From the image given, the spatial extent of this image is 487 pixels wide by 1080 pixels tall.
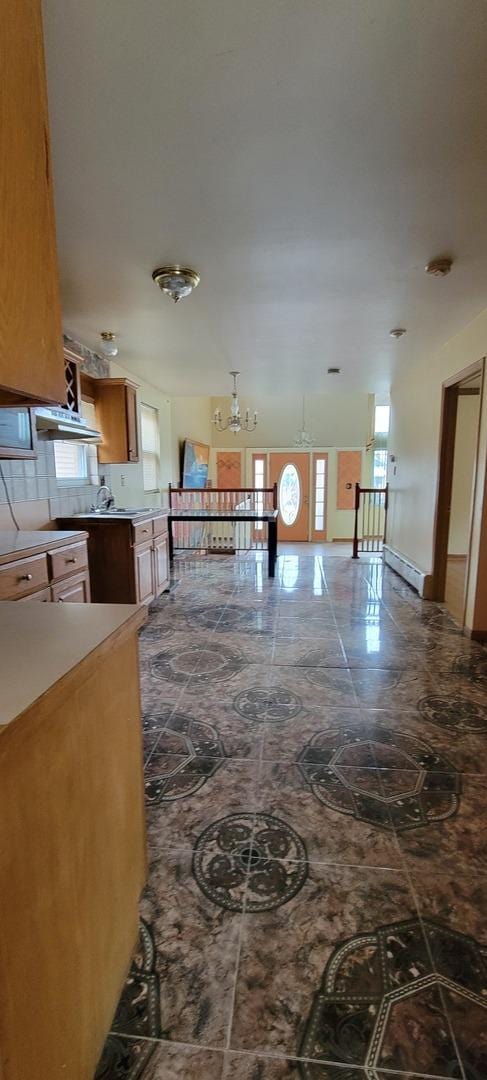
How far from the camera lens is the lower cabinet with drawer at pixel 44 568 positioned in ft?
7.15

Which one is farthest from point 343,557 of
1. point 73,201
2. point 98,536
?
point 73,201

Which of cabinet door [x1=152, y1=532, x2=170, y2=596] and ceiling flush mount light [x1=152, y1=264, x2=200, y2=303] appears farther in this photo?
cabinet door [x1=152, y1=532, x2=170, y2=596]

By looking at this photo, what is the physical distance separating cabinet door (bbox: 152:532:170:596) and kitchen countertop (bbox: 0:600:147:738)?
2.98 m

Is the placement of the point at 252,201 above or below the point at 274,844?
above

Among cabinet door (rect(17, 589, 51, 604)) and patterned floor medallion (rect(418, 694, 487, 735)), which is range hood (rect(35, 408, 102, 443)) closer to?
cabinet door (rect(17, 589, 51, 604))

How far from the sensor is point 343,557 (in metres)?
7.31

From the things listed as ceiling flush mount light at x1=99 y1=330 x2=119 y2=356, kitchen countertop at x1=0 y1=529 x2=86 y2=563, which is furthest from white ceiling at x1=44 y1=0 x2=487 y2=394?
kitchen countertop at x1=0 y1=529 x2=86 y2=563

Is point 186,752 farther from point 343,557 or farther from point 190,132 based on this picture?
point 343,557

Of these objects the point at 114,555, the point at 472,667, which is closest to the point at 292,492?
the point at 114,555

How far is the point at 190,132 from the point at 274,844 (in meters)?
2.43

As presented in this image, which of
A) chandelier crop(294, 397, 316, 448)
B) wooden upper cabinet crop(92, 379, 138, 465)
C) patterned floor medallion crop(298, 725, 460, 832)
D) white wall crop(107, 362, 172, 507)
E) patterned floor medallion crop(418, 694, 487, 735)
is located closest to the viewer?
patterned floor medallion crop(298, 725, 460, 832)

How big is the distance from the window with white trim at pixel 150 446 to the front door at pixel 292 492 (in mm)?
4402

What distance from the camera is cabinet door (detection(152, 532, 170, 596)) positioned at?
170 inches

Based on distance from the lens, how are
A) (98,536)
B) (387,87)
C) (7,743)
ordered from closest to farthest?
(7,743) → (387,87) → (98,536)
